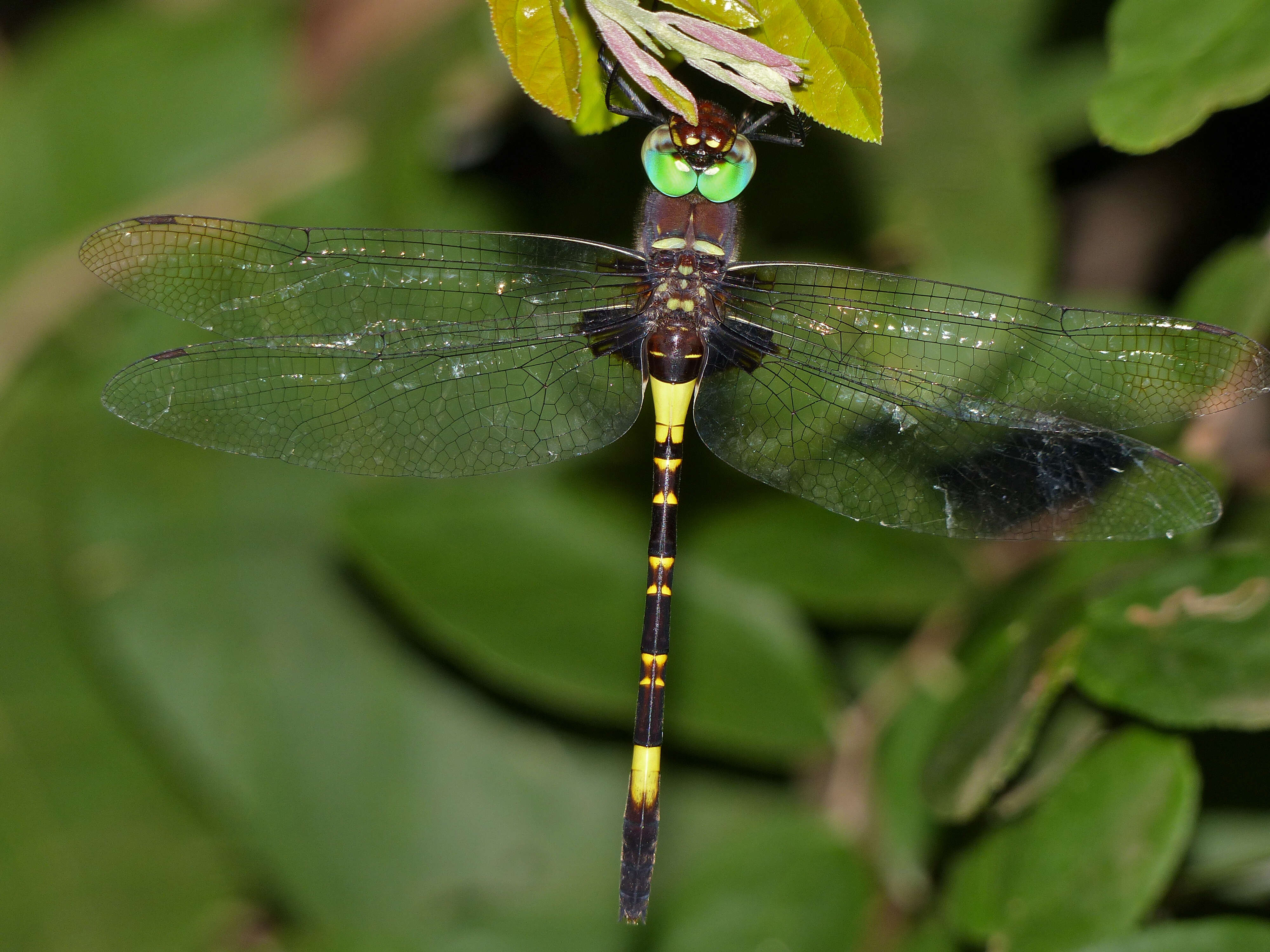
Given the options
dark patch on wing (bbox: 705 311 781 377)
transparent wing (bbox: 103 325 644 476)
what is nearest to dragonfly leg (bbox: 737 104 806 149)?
dark patch on wing (bbox: 705 311 781 377)

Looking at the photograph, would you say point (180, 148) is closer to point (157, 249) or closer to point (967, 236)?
point (157, 249)

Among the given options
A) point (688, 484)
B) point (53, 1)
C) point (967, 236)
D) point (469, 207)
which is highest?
point (53, 1)

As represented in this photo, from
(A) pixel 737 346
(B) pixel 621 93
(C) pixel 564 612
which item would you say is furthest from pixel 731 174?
(C) pixel 564 612

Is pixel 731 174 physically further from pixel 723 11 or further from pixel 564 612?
pixel 564 612

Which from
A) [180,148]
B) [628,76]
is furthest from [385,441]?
[180,148]

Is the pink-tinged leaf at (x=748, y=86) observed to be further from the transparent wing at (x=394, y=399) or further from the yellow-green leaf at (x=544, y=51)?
the transparent wing at (x=394, y=399)

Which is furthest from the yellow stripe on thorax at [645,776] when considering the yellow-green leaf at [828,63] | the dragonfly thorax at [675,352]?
the yellow-green leaf at [828,63]

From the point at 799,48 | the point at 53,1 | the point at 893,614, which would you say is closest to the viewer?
the point at 799,48

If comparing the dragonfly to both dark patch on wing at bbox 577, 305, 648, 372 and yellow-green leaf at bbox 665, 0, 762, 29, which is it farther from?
yellow-green leaf at bbox 665, 0, 762, 29
